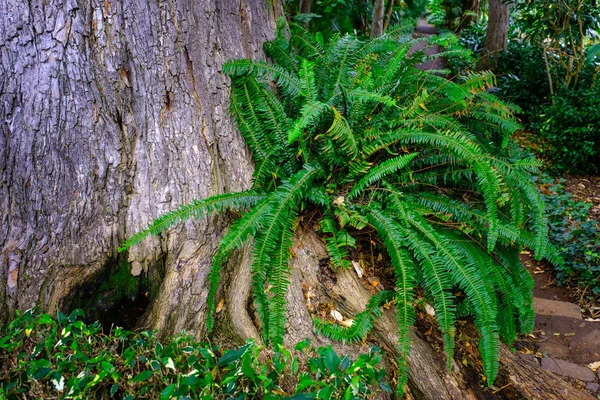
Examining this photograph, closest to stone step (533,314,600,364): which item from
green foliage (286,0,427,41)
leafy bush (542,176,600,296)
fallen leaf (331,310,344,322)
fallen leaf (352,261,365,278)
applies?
leafy bush (542,176,600,296)

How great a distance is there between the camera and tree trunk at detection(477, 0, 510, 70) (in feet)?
27.6

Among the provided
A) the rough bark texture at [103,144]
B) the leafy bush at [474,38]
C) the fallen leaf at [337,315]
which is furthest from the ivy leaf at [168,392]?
the leafy bush at [474,38]

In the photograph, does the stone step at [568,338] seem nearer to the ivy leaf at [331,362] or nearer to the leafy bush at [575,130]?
the ivy leaf at [331,362]

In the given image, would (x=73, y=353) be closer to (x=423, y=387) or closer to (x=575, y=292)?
(x=423, y=387)

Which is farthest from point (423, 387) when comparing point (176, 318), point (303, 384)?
point (176, 318)

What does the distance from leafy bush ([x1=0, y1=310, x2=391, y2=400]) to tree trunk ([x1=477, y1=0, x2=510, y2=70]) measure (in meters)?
8.05

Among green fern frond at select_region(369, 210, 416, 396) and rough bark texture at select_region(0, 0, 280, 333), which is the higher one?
rough bark texture at select_region(0, 0, 280, 333)

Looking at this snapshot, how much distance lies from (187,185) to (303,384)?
127 centimetres

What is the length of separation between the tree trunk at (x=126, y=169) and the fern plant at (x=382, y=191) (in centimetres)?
17

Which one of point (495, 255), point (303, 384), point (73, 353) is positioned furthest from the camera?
point (495, 255)

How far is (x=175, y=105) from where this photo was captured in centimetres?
249

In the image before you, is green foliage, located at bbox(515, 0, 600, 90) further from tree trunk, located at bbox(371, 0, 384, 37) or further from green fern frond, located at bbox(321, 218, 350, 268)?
green fern frond, located at bbox(321, 218, 350, 268)

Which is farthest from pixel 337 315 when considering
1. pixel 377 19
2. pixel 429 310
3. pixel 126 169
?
pixel 377 19

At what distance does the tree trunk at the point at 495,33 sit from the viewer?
8.41m
